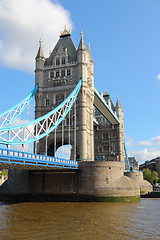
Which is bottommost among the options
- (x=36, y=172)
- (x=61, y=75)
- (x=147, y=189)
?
(x=147, y=189)

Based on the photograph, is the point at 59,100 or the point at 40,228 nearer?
the point at 40,228

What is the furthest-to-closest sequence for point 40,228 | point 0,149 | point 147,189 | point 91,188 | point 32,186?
1. point 147,189
2. point 32,186
3. point 91,188
4. point 0,149
5. point 40,228

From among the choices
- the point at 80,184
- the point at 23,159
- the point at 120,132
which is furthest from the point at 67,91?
the point at 120,132

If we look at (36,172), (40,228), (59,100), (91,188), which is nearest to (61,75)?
(59,100)

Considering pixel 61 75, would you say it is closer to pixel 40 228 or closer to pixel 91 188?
pixel 91 188

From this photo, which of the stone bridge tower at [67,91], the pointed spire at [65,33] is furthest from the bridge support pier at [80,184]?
the pointed spire at [65,33]

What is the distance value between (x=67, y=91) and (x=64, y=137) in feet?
26.7

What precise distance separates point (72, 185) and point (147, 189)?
23943 millimetres

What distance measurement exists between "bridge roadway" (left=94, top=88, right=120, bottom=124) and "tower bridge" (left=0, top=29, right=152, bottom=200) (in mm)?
304

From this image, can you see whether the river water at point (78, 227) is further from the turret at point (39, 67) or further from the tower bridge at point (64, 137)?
the turret at point (39, 67)

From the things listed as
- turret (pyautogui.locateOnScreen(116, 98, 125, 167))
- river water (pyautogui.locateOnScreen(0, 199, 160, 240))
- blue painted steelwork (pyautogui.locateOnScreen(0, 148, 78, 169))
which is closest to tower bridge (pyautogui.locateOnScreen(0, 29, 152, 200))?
blue painted steelwork (pyautogui.locateOnScreen(0, 148, 78, 169))

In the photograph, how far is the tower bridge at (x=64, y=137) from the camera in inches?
1216

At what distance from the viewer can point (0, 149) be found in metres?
21.2

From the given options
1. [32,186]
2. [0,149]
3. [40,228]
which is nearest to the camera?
[40,228]
